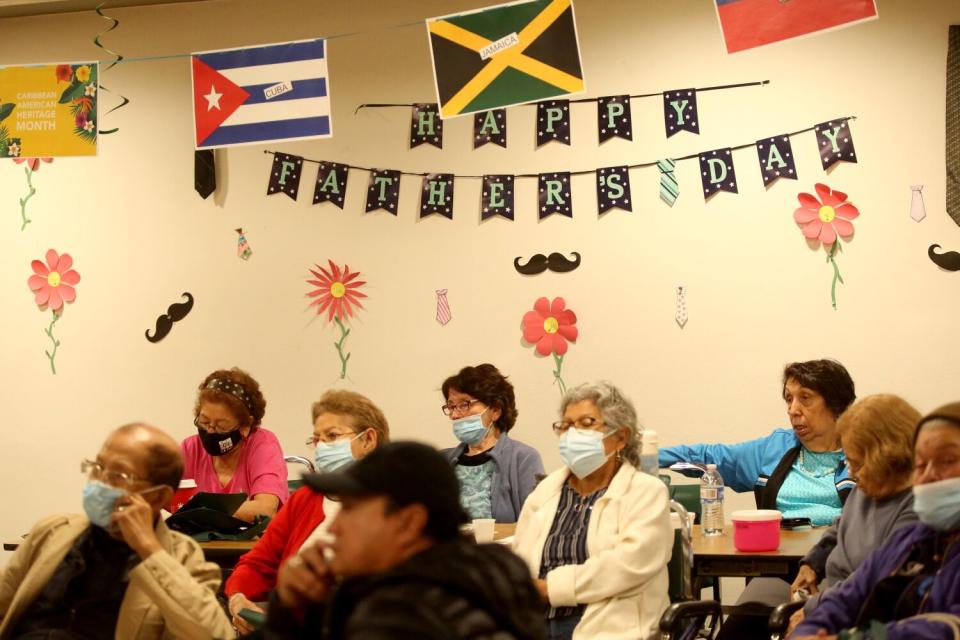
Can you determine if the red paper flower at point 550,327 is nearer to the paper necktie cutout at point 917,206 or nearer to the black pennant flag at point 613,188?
the black pennant flag at point 613,188

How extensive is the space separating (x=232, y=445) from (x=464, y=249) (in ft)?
5.51

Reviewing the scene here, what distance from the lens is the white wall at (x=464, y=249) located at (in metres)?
5.15

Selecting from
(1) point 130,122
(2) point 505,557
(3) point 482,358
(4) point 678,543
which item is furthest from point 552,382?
(2) point 505,557

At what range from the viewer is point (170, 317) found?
20.0ft

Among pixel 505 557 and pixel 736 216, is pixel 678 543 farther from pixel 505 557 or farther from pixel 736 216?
pixel 736 216

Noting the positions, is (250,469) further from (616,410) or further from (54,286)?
(54,286)

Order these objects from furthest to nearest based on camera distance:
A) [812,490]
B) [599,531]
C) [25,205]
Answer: [25,205], [812,490], [599,531]

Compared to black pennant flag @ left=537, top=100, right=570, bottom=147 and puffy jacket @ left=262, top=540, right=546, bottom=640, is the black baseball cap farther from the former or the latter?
black pennant flag @ left=537, top=100, right=570, bottom=147

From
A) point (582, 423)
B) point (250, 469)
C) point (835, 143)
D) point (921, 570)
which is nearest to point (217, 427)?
point (250, 469)

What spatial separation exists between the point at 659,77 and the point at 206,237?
2620 mm

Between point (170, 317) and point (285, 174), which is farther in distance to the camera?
point (170, 317)

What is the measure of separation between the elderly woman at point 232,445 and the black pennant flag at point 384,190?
4.64 ft

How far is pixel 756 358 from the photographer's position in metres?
5.29

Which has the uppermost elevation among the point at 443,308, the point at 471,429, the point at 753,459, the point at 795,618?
the point at 443,308
